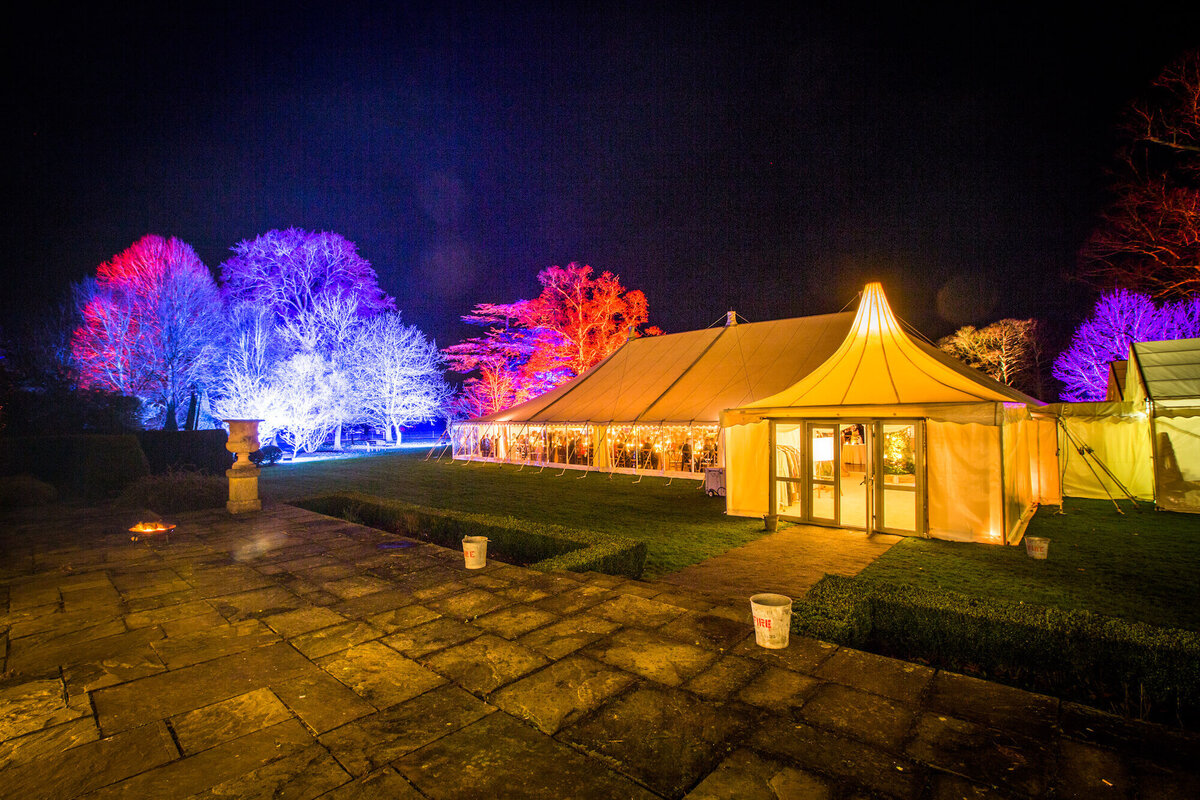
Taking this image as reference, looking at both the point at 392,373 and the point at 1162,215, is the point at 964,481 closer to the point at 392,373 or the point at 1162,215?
the point at 1162,215

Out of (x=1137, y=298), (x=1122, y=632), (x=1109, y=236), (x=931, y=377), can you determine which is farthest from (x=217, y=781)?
(x=1137, y=298)

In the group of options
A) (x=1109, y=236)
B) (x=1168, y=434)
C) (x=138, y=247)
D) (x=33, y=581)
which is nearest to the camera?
(x=33, y=581)

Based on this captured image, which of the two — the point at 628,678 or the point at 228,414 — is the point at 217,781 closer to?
the point at 628,678

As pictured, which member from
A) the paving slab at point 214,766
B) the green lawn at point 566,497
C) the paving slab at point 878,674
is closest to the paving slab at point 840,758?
the paving slab at point 878,674

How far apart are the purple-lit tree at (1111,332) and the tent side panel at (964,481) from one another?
58.7ft

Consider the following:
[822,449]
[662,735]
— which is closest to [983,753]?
[662,735]

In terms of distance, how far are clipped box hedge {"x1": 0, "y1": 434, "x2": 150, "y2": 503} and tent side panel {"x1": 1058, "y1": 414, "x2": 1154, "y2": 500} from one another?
15.7 m

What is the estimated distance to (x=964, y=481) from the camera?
18.2ft

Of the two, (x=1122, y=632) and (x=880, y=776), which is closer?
(x=880, y=776)

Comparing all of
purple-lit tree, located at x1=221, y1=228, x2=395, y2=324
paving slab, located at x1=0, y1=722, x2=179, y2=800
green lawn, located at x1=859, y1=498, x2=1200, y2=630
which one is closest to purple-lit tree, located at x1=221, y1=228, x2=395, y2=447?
purple-lit tree, located at x1=221, y1=228, x2=395, y2=324

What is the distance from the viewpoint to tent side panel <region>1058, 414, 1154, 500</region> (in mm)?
7855

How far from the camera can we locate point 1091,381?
19844 millimetres

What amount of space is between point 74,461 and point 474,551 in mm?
10417

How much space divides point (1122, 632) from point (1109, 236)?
993 centimetres
